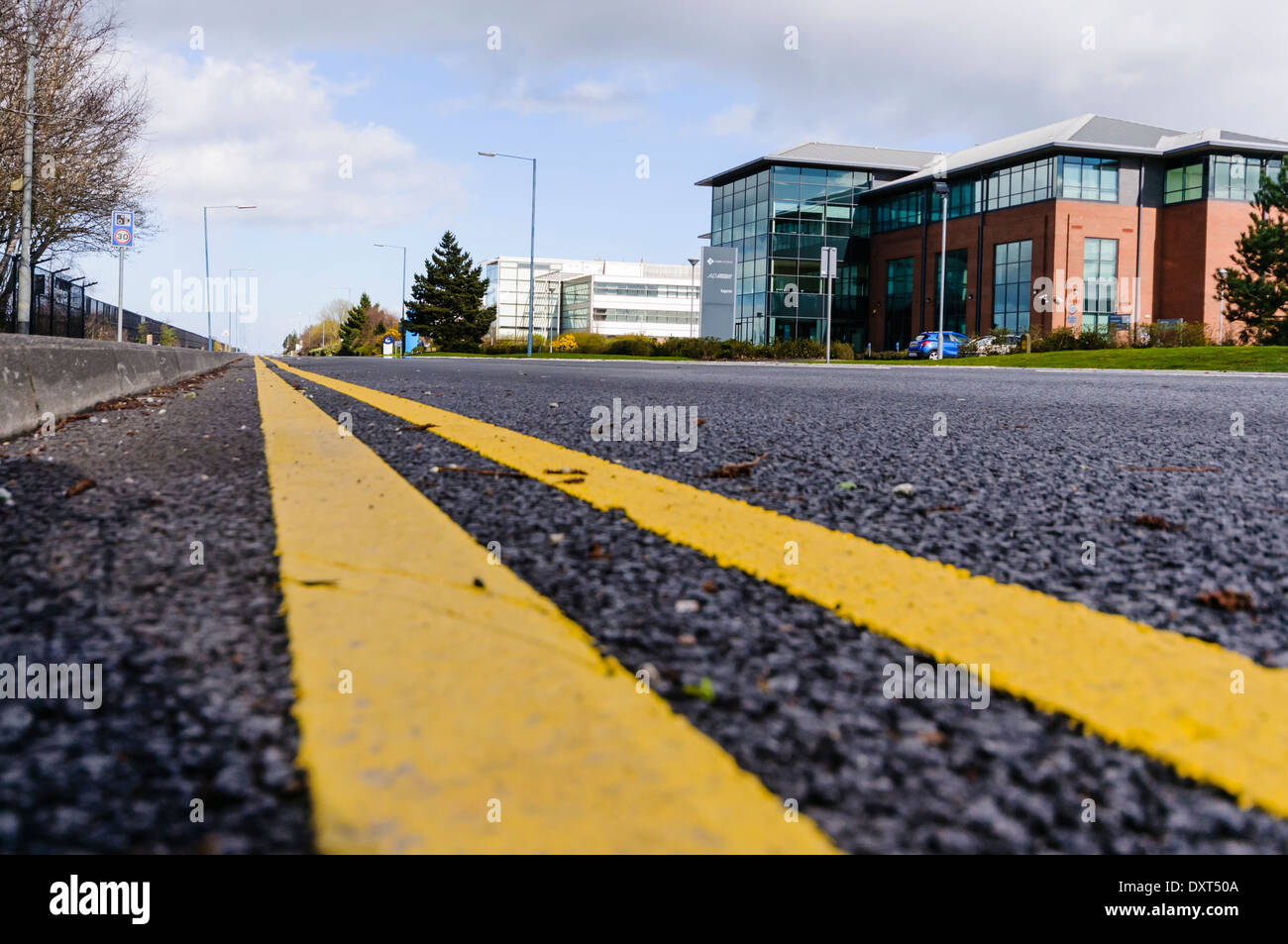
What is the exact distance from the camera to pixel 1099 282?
45219mm

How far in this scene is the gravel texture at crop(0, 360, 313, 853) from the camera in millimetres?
867

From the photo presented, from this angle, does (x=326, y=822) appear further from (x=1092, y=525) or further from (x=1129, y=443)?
(x=1129, y=443)

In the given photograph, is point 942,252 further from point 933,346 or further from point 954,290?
point 933,346

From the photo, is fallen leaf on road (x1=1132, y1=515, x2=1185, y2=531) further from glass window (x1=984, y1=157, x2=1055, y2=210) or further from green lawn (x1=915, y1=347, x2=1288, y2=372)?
glass window (x1=984, y1=157, x2=1055, y2=210)

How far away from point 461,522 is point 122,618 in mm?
839

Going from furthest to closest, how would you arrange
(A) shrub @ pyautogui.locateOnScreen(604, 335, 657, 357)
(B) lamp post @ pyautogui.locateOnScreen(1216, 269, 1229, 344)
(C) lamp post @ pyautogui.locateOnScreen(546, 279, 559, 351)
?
(C) lamp post @ pyautogui.locateOnScreen(546, 279, 559, 351) < (A) shrub @ pyautogui.locateOnScreen(604, 335, 657, 357) < (B) lamp post @ pyautogui.locateOnScreen(1216, 269, 1229, 344)

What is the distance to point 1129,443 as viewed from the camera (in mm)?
4047

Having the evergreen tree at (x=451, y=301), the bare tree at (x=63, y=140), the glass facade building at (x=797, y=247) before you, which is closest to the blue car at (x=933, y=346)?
the glass facade building at (x=797, y=247)

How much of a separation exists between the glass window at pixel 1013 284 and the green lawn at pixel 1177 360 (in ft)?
61.7

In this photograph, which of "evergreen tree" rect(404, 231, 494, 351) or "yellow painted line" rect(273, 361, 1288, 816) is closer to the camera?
"yellow painted line" rect(273, 361, 1288, 816)

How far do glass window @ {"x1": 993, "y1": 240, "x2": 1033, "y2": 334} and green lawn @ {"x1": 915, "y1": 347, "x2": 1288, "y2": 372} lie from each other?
61.7ft

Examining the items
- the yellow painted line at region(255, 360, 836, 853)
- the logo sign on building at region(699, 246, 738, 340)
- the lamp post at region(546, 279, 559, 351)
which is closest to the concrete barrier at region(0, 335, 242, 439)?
the yellow painted line at region(255, 360, 836, 853)

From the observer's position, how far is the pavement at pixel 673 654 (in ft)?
2.92
